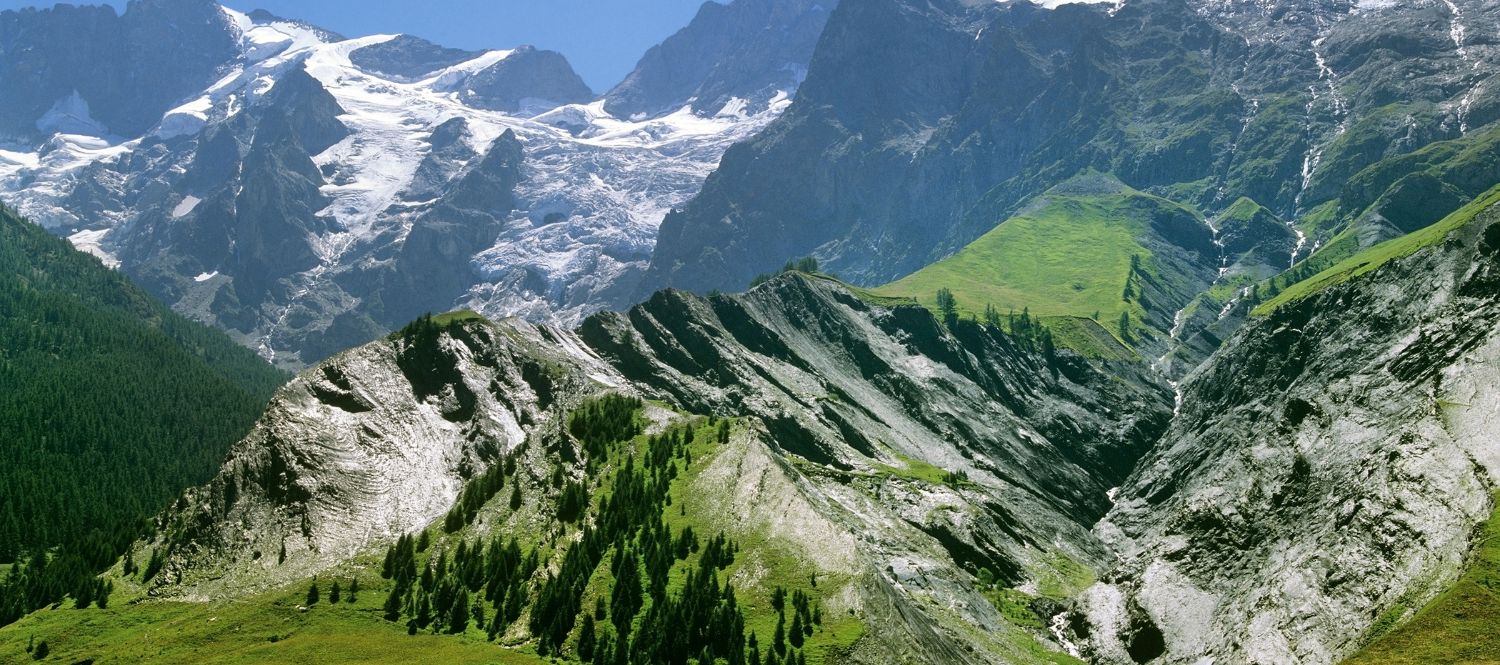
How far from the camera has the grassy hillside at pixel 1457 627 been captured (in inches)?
3898

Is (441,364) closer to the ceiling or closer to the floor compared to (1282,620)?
closer to the ceiling

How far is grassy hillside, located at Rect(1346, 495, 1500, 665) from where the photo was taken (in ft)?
325

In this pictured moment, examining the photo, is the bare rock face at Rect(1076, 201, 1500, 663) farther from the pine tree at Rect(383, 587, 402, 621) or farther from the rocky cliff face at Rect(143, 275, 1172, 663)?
the pine tree at Rect(383, 587, 402, 621)

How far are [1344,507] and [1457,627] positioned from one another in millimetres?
Answer: 35763

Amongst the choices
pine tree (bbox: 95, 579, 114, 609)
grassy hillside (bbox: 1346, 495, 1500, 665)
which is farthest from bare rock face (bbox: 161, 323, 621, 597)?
grassy hillside (bbox: 1346, 495, 1500, 665)

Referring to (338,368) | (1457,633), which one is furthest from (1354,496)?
(338,368)

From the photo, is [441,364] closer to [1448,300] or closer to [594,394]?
[594,394]

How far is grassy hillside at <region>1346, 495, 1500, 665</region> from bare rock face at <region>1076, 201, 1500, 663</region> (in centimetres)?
290

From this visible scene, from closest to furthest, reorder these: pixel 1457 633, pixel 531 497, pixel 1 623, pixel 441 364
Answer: pixel 1457 633 → pixel 1 623 → pixel 531 497 → pixel 441 364

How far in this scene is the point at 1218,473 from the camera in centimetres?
19725

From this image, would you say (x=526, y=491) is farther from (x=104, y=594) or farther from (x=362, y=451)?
(x=104, y=594)

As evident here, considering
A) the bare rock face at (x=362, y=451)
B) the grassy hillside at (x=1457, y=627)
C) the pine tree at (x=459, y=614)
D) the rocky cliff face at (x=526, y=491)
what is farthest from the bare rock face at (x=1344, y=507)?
the bare rock face at (x=362, y=451)

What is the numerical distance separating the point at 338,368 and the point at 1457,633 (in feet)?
433

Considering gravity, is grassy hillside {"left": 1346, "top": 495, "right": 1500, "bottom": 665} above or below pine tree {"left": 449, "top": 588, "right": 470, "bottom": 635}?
below
